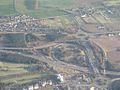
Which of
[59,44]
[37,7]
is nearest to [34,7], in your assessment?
[37,7]

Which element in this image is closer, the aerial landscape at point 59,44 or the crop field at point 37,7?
the aerial landscape at point 59,44

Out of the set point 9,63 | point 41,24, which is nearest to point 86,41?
point 41,24

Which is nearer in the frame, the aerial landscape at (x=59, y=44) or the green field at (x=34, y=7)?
the aerial landscape at (x=59, y=44)

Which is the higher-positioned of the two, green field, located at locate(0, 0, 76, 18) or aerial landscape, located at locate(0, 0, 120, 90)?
green field, located at locate(0, 0, 76, 18)

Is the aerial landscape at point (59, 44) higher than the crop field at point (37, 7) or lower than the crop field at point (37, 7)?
lower

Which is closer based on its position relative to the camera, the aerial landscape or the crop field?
the aerial landscape

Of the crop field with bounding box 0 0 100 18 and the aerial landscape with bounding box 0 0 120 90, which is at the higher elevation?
the crop field with bounding box 0 0 100 18
